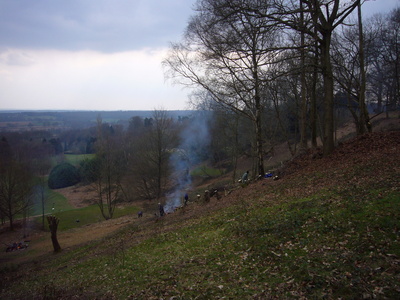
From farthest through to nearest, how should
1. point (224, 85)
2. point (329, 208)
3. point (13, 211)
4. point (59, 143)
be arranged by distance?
point (59, 143) < point (13, 211) < point (224, 85) < point (329, 208)

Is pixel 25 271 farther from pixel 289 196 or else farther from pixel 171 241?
pixel 289 196

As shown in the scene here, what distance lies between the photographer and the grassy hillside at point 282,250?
4887 mm

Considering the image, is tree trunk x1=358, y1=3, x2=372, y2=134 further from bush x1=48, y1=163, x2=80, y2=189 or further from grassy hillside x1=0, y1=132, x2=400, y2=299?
bush x1=48, y1=163, x2=80, y2=189

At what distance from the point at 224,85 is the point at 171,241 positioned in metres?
8.57

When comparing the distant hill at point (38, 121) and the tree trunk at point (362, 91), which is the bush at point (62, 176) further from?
the tree trunk at point (362, 91)

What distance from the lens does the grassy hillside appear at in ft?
16.0

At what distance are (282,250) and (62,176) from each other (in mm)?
41438

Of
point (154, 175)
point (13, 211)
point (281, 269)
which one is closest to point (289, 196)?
point (281, 269)

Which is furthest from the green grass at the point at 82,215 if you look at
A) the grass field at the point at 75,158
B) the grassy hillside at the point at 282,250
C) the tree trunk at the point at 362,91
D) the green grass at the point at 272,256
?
the tree trunk at the point at 362,91

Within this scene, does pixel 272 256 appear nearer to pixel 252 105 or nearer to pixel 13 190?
pixel 252 105

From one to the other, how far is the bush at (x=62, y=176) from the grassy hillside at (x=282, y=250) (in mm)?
31705

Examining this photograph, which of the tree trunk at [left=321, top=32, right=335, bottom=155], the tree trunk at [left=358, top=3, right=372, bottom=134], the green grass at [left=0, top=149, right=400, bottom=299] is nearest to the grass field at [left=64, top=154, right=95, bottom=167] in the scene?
the green grass at [left=0, top=149, right=400, bottom=299]

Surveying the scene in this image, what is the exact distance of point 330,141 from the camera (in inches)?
511

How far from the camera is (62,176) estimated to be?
138 ft
